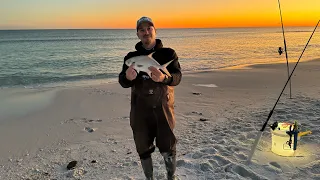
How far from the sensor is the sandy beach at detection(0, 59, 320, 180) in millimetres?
3996

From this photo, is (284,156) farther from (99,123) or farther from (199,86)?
(199,86)

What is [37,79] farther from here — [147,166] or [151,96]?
[151,96]

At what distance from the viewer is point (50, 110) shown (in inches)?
290

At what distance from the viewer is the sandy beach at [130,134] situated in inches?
157

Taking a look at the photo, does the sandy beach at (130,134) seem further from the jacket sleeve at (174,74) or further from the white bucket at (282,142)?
the jacket sleeve at (174,74)

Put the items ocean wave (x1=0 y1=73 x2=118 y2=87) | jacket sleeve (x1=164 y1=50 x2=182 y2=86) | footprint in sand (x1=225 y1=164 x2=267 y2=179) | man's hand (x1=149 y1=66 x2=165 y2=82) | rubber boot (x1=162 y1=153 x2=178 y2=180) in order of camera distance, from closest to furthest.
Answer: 1. man's hand (x1=149 y1=66 x2=165 y2=82)
2. jacket sleeve (x1=164 y1=50 x2=182 y2=86)
3. rubber boot (x1=162 y1=153 x2=178 y2=180)
4. footprint in sand (x1=225 y1=164 x2=267 y2=179)
5. ocean wave (x1=0 y1=73 x2=118 y2=87)

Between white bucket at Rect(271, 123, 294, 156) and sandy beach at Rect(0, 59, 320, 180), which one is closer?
sandy beach at Rect(0, 59, 320, 180)

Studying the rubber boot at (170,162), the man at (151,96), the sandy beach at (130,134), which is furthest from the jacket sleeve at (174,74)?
the sandy beach at (130,134)

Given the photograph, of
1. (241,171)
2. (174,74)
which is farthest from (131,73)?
(241,171)

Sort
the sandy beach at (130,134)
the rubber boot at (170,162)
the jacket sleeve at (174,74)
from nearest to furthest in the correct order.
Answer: the jacket sleeve at (174,74)
the rubber boot at (170,162)
the sandy beach at (130,134)

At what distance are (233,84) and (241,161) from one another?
6823 mm

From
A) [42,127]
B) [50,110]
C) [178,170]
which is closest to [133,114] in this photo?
[178,170]

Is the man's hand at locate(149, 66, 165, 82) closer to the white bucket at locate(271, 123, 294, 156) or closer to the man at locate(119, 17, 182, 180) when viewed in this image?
the man at locate(119, 17, 182, 180)

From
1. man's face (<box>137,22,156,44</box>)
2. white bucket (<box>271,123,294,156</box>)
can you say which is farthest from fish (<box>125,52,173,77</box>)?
white bucket (<box>271,123,294,156</box>)
